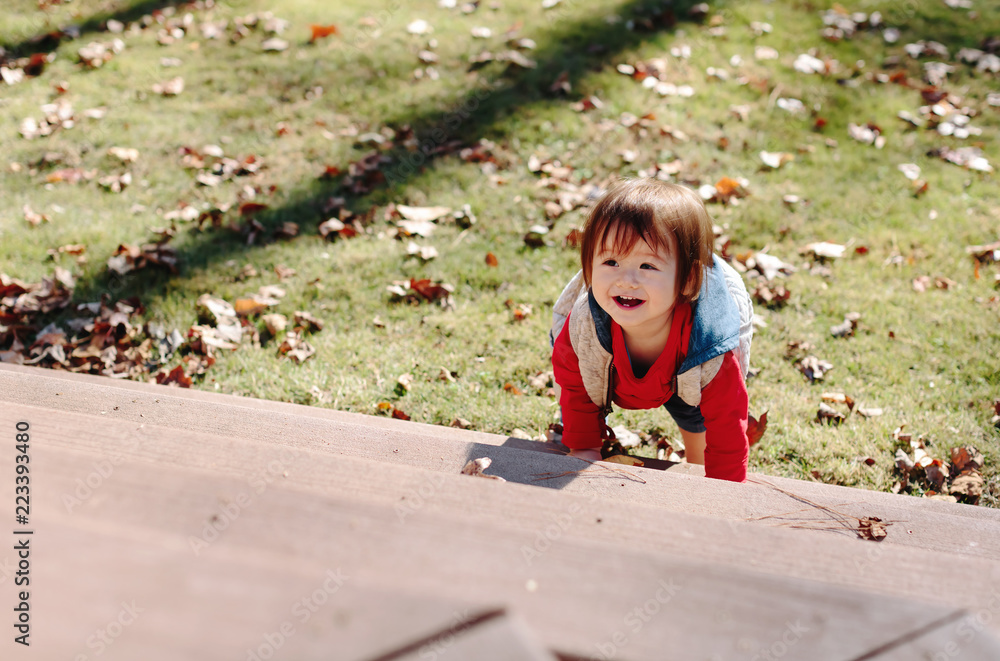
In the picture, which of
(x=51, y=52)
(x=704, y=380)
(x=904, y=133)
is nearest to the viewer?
(x=704, y=380)

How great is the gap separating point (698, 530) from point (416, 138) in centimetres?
446

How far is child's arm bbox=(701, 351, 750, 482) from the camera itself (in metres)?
2.14

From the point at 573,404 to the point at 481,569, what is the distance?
150 centimetres

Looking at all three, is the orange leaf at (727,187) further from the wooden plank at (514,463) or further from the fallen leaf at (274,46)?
the fallen leaf at (274,46)

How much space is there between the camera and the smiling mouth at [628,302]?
6.64 feet

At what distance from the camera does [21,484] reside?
1.00 metres

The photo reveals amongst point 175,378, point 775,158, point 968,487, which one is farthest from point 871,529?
point 775,158

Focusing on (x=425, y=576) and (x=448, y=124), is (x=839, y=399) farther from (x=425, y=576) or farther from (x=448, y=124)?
(x=448, y=124)

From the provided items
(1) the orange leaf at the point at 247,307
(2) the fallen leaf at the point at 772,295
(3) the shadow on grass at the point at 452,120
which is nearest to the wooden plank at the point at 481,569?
(1) the orange leaf at the point at 247,307

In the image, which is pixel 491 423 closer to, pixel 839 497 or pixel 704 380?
pixel 704 380

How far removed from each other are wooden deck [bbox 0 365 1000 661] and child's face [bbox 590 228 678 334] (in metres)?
0.95

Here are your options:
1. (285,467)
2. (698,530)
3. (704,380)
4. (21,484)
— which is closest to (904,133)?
(704,380)

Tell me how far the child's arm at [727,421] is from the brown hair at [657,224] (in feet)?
1.01

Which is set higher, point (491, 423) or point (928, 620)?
point (928, 620)
